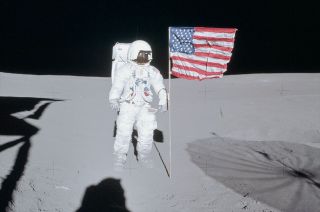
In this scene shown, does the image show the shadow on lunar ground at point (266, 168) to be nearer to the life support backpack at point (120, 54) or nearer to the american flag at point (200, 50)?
the american flag at point (200, 50)

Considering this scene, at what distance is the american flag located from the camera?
4117 mm

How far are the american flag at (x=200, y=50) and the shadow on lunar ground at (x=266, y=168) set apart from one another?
1.21 meters

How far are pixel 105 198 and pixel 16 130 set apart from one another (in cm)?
280

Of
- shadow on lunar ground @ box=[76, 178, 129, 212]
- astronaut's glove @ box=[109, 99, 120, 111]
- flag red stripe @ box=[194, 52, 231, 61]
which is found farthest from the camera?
flag red stripe @ box=[194, 52, 231, 61]

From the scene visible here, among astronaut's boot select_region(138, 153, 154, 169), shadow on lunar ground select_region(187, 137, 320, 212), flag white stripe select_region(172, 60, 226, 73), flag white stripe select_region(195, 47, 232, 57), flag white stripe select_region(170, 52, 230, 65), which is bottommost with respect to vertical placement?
shadow on lunar ground select_region(187, 137, 320, 212)

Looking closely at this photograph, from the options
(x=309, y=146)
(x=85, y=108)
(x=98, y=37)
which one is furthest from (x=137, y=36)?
(x=309, y=146)

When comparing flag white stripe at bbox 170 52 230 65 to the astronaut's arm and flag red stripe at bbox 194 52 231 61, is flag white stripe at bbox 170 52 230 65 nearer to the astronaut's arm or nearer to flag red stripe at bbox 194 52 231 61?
flag red stripe at bbox 194 52 231 61

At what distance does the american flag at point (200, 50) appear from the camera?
4117 mm

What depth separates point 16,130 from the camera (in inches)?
211

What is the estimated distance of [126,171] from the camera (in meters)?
3.99

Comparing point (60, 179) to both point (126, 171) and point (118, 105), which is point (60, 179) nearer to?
point (126, 171)

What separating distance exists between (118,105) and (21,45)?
1196 centimetres

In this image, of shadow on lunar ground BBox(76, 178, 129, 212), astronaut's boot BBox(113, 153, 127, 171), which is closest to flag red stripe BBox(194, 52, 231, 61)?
astronaut's boot BBox(113, 153, 127, 171)

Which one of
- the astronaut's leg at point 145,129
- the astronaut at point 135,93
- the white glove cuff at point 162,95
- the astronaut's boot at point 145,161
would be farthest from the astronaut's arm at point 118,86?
the astronaut's boot at point 145,161
